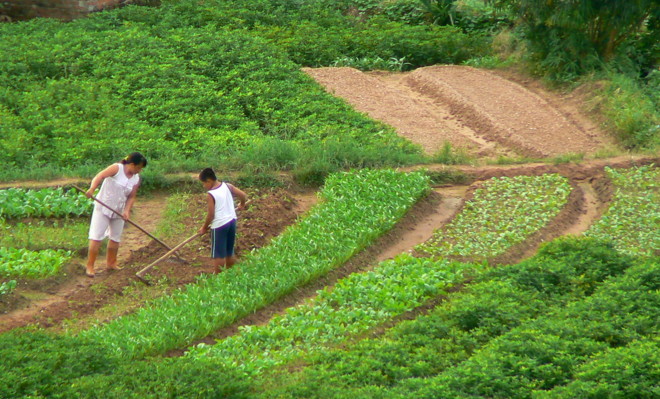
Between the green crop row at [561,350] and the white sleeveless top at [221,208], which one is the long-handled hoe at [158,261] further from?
the green crop row at [561,350]

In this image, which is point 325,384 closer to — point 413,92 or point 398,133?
point 398,133

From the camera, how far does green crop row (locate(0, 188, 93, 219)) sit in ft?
40.3

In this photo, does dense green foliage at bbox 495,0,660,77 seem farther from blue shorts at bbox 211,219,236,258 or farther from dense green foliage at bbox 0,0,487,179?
blue shorts at bbox 211,219,236,258

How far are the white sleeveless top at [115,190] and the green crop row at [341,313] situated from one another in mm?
2623

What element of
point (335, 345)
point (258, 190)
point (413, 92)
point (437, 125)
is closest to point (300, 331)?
point (335, 345)

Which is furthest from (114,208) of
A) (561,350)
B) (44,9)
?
(44,9)

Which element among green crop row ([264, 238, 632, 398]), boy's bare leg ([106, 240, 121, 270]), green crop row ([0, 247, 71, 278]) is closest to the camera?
green crop row ([264, 238, 632, 398])

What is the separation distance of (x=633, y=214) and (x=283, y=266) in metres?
5.13

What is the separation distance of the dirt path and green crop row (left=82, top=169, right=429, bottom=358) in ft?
9.56

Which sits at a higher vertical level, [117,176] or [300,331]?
[117,176]

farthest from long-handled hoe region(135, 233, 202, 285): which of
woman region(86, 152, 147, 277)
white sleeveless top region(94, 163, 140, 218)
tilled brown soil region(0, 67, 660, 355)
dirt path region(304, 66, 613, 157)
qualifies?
dirt path region(304, 66, 613, 157)

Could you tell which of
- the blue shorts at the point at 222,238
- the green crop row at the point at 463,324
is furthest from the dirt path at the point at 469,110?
the blue shorts at the point at 222,238

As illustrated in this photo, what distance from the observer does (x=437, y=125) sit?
1677 centimetres

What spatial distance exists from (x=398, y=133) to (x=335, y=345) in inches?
300
